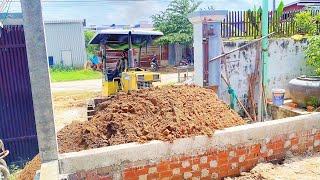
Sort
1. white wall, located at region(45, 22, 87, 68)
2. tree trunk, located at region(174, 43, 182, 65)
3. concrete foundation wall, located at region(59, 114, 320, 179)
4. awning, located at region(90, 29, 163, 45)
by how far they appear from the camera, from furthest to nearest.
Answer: white wall, located at region(45, 22, 87, 68), tree trunk, located at region(174, 43, 182, 65), awning, located at region(90, 29, 163, 45), concrete foundation wall, located at region(59, 114, 320, 179)

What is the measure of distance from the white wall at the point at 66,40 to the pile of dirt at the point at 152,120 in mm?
21590

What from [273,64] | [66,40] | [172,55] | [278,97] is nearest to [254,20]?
[273,64]

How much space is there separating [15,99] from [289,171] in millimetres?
4816

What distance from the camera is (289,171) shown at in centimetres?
398

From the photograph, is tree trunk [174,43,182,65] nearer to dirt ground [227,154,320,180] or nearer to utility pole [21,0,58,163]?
dirt ground [227,154,320,180]

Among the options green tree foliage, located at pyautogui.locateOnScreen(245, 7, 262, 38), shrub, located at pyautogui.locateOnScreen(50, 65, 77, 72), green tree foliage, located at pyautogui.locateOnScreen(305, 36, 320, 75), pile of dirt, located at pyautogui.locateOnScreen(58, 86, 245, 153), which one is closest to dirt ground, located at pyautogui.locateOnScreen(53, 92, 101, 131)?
pile of dirt, located at pyautogui.locateOnScreen(58, 86, 245, 153)

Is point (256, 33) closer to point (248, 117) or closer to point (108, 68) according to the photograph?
point (248, 117)

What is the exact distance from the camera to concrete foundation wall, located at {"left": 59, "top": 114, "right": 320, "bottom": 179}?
11.1 ft

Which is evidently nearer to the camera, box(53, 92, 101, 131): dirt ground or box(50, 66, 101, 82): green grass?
box(53, 92, 101, 131): dirt ground

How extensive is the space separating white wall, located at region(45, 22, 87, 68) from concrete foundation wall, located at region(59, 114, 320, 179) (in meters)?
22.9

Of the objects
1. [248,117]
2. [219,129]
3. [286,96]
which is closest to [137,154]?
[219,129]

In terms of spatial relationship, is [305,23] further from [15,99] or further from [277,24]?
[15,99]

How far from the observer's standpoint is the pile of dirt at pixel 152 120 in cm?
384

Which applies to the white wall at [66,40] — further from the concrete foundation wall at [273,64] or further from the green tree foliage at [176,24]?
the concrete foundation wall at [273,64]
